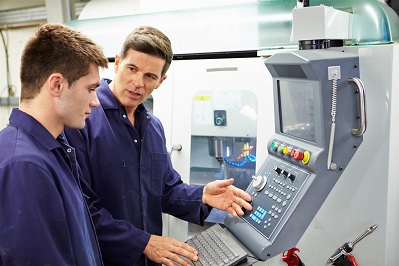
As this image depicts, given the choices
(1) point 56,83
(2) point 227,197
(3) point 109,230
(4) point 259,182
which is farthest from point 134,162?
(1) point 56,83

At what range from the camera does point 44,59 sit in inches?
43.5

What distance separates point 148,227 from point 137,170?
246 millimetres

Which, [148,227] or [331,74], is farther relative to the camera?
[148,227]

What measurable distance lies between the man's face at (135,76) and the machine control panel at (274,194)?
561mm

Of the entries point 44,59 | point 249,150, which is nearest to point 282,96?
point 249,150

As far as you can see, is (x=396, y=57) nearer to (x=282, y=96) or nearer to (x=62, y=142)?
(x=282, y=96)

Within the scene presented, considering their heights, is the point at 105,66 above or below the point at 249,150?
above

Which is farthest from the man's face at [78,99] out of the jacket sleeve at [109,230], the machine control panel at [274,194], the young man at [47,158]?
the machine control panel at [274,194]

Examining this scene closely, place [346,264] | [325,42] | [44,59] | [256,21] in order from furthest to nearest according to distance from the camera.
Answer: [256,21], [346,264], [325,42], [44,59]

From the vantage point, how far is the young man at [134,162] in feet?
4.99

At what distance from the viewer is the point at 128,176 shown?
5.29 ft

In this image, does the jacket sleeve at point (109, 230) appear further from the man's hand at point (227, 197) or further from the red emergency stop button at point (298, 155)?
the red emergency stop button at point (298, 155)

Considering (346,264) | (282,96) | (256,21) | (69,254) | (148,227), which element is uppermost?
(256,21)

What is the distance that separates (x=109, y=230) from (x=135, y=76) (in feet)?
1.93
